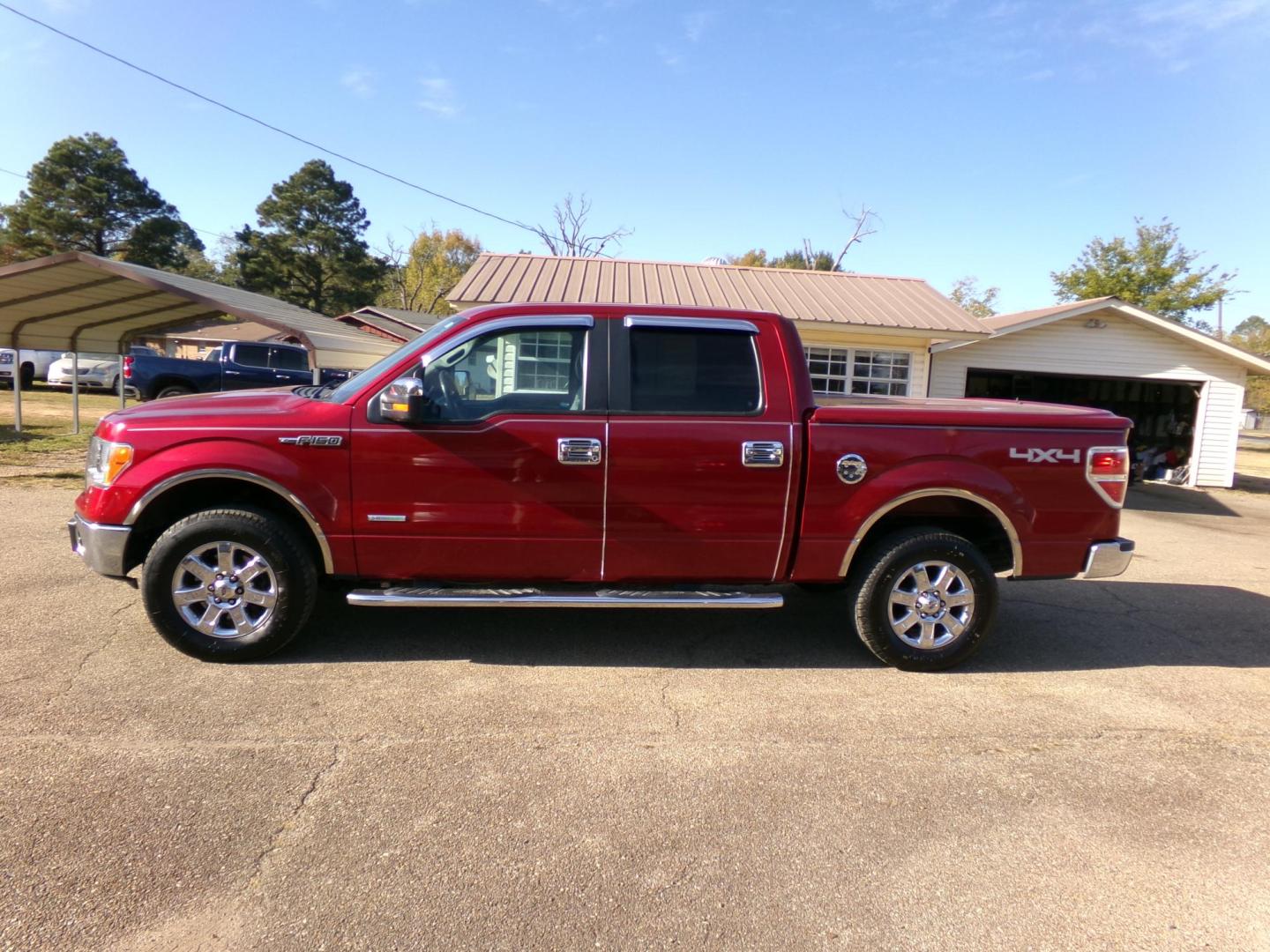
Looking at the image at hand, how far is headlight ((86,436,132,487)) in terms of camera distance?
13.8ft

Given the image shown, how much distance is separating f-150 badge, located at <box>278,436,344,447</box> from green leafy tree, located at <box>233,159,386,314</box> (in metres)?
50.0

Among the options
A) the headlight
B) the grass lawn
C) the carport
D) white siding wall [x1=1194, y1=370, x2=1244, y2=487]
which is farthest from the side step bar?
white siding wall [x1=1194, y1=370, x2=1244, y2=487]

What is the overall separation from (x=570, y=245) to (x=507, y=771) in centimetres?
3910

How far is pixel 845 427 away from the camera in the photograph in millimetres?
4453

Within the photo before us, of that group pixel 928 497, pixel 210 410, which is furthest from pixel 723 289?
pixel 210 410

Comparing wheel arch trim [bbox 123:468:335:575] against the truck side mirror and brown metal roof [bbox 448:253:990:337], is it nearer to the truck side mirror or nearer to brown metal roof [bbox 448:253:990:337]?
the truck side mirror

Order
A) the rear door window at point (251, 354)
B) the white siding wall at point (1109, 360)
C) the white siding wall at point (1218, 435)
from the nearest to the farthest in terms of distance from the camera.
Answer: the white siding wall at point (1109, 360), the white siding wall at point (1218, 435), the rear door window at point (251, 354)

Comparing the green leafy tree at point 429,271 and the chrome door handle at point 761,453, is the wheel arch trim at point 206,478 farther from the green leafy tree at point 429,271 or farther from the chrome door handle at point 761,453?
the green leafy tree at point 429,271

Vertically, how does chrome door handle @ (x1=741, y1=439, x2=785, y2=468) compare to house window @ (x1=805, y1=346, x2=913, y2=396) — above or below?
below

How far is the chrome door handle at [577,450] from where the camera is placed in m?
4.31

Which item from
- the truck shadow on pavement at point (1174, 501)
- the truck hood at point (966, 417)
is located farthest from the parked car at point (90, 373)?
the truck shadow on pavement at point (1174, 501)

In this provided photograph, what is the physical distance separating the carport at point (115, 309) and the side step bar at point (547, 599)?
7.72m

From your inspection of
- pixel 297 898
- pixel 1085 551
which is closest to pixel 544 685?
pixel 297 898

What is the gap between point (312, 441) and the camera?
425cm
